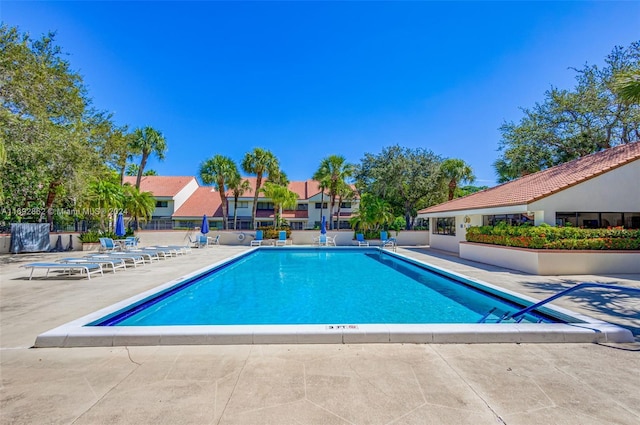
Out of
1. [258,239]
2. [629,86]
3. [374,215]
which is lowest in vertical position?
[258,239]

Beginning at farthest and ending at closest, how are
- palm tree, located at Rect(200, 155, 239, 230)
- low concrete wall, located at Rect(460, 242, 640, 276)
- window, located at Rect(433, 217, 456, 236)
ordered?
palm tree, located at Rect(200, 155, 239, 230) < window, located at Rect(433, 217, 456, 236) < low concrete wall, located at Rect(460, 242, 640, 276)

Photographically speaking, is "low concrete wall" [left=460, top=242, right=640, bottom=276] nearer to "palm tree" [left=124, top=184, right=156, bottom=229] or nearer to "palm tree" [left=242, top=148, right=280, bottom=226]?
"palm tree" [left=242, top=148, right=280, bottom=226]

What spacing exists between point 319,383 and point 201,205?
37.0 meters

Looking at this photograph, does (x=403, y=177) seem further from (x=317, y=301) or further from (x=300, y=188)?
(x=317, y=301)

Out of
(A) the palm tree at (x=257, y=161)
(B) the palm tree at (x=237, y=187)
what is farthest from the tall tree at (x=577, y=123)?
(B) the palm tree at (x=237, y=187)

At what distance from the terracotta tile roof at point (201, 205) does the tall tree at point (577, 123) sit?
31.8 metres

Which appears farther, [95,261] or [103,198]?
[103,198]

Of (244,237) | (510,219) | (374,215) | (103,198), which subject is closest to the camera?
(510,219)

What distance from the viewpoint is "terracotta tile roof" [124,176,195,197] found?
36.9 metres

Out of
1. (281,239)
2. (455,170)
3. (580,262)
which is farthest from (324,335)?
(455,170)

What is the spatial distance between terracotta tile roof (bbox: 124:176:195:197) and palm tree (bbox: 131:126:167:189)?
8.93m

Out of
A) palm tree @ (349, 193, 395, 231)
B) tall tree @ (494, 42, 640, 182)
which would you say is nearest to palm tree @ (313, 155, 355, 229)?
palm tree @ (349, 193, 395, 231)

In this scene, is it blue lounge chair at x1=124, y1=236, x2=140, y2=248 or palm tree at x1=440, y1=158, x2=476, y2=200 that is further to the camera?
palm tree at x1=440, y1=158, x2=476, y2=200

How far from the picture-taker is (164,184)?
3856 cm
